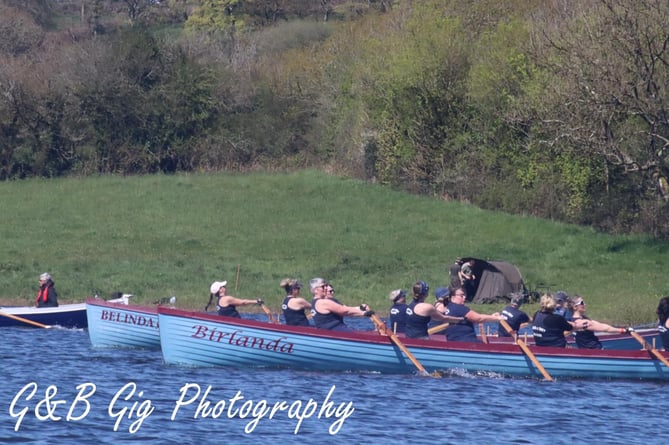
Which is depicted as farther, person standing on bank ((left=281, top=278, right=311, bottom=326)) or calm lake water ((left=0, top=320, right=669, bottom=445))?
person standing on bank ((left=281, top=278, right=311, bottom=326))

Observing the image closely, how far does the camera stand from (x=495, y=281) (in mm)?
33438

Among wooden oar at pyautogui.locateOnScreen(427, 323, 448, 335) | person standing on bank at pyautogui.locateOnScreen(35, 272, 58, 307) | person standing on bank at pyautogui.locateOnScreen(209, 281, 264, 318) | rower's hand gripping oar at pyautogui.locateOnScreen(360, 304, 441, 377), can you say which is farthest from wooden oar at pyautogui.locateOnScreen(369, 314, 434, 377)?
person standing on bank at pyautogui.locateOnScreen(35, 272, 58, 307)

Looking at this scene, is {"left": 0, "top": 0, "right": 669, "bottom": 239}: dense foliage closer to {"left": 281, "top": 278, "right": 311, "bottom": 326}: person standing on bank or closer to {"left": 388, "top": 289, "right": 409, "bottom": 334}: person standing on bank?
{"left": 388, "top": 289, "right": 409, "bottom": 334}: person standing on bank

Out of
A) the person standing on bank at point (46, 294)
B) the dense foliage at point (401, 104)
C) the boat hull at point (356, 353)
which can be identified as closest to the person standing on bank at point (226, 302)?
the boat hull at point (356, 353)

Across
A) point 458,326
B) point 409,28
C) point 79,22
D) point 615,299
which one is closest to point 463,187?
point 409,28

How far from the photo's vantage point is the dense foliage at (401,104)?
3688 cm

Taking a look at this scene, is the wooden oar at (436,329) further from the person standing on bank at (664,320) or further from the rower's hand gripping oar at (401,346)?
the person standing on bank at (664,320)

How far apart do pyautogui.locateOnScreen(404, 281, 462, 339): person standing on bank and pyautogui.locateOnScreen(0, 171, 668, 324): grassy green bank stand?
9.14 m

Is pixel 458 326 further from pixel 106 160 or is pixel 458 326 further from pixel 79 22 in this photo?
pixel 79 22

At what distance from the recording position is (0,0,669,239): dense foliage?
36875 millimetres

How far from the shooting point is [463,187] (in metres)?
47.0

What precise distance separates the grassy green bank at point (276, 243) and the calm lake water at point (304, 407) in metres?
→ 10.1

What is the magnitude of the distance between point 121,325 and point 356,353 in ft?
20.6

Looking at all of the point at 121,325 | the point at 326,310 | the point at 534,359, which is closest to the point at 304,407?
the point at 326,310
